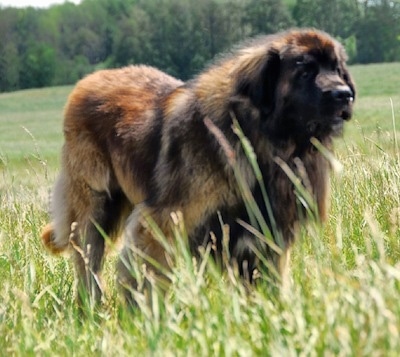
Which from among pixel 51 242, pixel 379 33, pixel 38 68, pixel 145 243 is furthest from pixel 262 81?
pixel 38 68

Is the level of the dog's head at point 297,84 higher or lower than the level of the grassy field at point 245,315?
higher

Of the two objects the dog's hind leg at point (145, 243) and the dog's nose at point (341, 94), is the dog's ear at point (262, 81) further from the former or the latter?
the dog's hind leg at point (145, 243)

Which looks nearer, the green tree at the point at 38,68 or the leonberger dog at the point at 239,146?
the leonberger dog at the point at 239,146

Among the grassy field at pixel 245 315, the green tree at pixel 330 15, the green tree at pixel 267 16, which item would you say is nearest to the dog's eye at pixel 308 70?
the grassy field at pixel 245 315

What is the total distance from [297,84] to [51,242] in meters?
2.22

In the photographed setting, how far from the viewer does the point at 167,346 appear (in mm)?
3035

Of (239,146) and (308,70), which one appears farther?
(239,146)

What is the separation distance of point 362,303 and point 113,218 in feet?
11.3

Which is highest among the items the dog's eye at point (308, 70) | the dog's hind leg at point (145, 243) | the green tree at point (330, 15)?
the dog's eye at point (308, 70)

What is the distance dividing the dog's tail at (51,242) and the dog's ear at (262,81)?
184 cm

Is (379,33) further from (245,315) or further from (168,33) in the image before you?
(245,315)

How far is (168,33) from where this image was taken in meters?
64.0

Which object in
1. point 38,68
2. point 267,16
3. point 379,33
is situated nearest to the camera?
point 267,16

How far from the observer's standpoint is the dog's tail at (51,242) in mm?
6105
